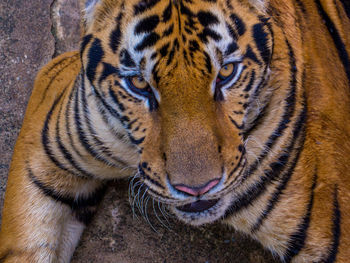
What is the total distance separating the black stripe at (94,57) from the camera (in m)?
1.37

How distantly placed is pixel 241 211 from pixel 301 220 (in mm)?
200

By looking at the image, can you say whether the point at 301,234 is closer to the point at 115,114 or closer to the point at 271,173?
the point at 271,173

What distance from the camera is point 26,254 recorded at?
1.70m

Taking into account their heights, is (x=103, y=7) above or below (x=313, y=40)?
above

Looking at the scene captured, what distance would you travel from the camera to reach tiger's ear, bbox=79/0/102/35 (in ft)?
4.50

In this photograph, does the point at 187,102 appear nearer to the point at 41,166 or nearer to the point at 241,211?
the point at 241,211

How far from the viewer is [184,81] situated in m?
1.20

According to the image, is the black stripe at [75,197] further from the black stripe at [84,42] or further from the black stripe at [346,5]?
the black stripe at [346,5]

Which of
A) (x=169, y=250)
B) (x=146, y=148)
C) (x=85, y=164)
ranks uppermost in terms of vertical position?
(x=146, y=148)

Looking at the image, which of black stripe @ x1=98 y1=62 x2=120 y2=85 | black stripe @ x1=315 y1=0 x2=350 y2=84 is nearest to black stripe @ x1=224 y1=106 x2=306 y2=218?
black stripe @ x1=315 y1=0 x2=350 y2=84

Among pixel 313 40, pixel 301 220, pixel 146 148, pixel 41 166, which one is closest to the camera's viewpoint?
pixel 146 148

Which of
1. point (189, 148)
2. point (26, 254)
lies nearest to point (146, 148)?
point (189, 148)

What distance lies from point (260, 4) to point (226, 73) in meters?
0.23

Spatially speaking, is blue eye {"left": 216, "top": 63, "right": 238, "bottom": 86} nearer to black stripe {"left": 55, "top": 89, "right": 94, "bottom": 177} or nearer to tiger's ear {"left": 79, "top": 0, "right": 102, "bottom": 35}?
tiger's ear {"left": 79, "top": 0, "right": 102, "bottom": 35}
